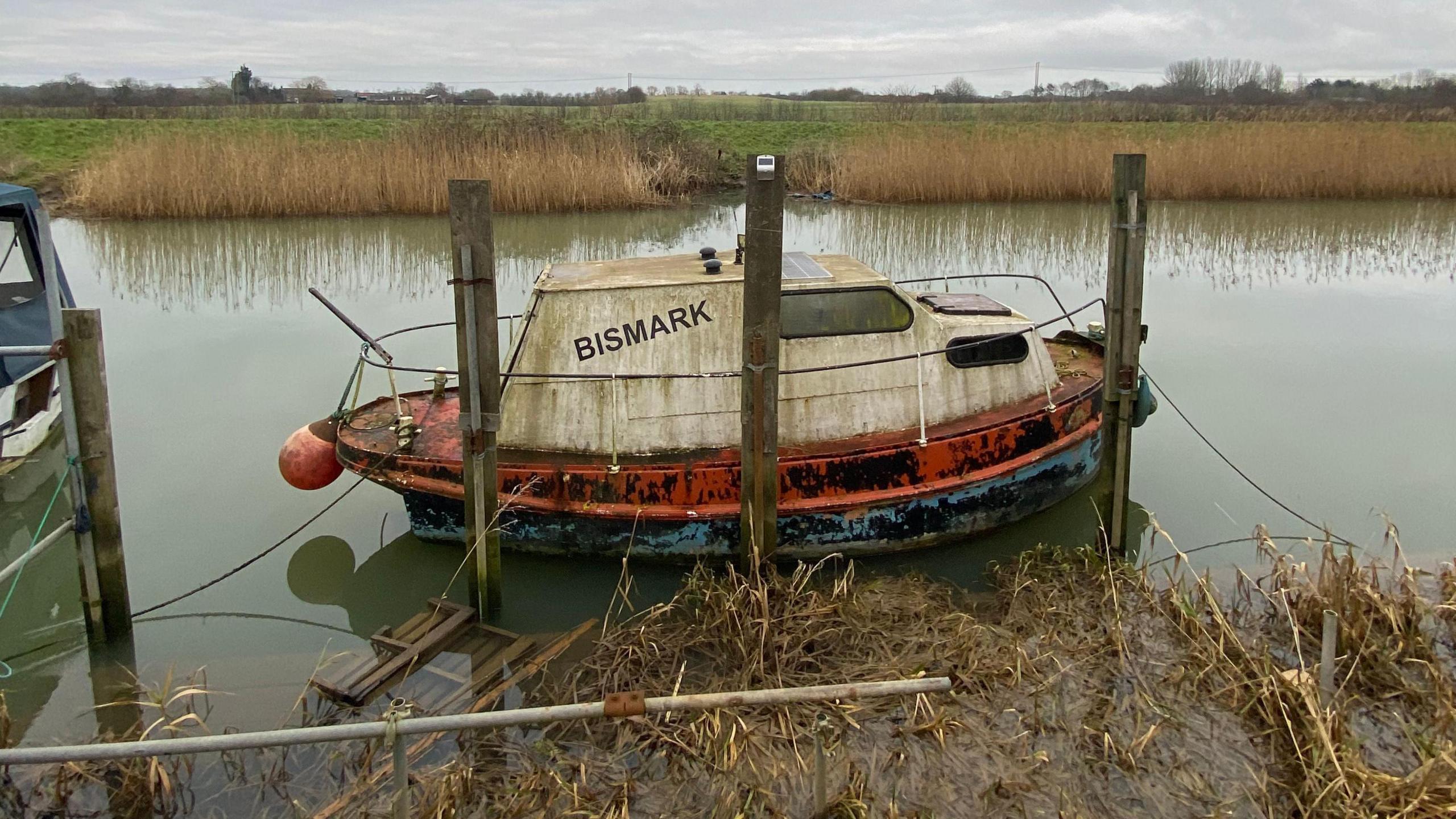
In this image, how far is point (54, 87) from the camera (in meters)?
57.6

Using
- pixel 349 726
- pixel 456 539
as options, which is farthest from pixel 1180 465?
pixel 349 726

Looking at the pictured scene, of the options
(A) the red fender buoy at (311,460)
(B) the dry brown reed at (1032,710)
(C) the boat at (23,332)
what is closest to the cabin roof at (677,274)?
(A) the red fender buoy at (311,460)

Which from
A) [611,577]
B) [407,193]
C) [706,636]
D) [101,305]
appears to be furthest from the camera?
[407,193]

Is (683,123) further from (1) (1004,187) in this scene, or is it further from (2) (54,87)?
(2) (54,87)

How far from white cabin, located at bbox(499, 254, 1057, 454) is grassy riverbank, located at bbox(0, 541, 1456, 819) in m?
1.40

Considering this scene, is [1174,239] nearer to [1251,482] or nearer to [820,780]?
[1251,482]

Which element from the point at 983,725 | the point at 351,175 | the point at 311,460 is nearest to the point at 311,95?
the point at 351,175

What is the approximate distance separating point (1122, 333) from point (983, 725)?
109 inches

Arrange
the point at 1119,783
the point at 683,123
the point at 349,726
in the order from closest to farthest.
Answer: the point at 349,726 → the point at 1119,783 → the point at 683,123

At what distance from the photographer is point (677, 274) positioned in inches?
294

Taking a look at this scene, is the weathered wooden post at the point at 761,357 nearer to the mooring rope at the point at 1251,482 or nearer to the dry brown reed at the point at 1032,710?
the dry brown reed at the point at 1032,710

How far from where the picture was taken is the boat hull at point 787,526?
702cm

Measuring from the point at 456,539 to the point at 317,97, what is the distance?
190 feet

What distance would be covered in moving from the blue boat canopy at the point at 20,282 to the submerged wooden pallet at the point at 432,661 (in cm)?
479
